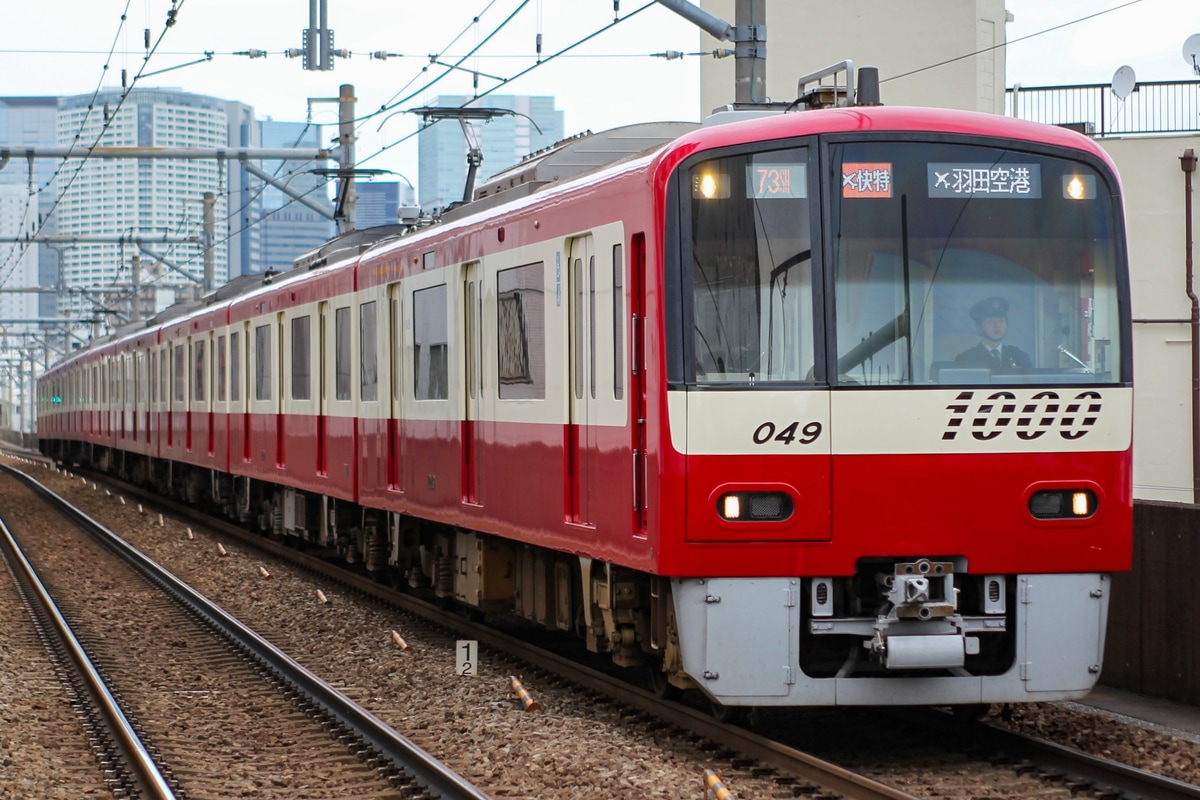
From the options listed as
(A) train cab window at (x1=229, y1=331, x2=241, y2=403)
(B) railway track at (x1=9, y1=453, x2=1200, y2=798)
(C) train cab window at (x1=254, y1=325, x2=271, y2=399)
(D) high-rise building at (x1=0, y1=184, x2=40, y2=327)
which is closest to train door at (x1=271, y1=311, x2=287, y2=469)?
(C) train cab window at (x1=254, y1=325, x2=271, y2=399)

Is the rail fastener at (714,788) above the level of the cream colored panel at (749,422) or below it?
below

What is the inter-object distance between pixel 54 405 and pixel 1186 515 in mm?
44242

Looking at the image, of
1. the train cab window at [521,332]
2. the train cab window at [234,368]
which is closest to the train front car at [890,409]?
the train cab window at [521,332]

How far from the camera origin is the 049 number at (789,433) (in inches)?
291

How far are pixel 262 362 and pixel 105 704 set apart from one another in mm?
9758

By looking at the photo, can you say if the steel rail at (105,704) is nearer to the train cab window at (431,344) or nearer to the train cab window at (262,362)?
the train cab window at (431,344)

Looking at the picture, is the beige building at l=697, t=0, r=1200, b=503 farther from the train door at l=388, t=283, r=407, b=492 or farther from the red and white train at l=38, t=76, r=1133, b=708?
the red and white train at l=38, t=76, r=1133, b=708

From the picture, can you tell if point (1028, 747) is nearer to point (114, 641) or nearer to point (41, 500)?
point (114, 641)

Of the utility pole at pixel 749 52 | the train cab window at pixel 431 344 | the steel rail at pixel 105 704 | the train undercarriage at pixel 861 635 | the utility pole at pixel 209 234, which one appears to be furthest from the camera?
the utility pole at pixel 209 234

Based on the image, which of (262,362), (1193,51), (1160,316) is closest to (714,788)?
(262,362)

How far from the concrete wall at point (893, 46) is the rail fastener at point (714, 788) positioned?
74.7 feet

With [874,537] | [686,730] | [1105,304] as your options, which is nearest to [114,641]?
[686,730]

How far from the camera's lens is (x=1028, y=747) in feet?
24.6

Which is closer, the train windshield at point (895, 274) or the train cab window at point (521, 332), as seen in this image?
the train windshield at point (895, 274)
